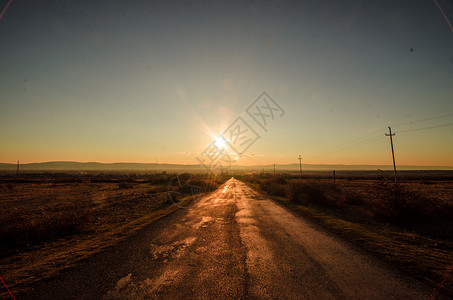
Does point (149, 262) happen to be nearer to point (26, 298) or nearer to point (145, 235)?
point (26, 298)

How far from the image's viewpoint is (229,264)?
18.8ft

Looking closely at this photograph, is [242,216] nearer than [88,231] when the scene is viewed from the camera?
No

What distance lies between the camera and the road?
14.2 feet

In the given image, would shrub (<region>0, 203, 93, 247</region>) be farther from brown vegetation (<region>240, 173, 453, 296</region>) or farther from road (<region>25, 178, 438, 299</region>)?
brown vegetation (<region>240, 173, 453, 296</region>)

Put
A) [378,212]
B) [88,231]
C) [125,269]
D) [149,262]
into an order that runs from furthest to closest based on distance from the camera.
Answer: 1. [378,212]
2. [88,231]
3. [149,262]
4. [125,269]

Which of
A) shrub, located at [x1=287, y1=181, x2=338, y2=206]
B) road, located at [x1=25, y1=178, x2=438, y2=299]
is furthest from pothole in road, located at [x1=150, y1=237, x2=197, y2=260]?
shrub, located at [x1=287, y1=181, x2=338, y2=206]

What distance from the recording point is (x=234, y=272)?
17.2 feet

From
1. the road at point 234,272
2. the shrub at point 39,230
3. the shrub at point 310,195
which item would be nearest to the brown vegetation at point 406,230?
the road at point 234,272

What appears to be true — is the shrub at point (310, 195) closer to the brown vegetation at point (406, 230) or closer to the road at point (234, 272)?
the brown vegetation at point (406, 230)

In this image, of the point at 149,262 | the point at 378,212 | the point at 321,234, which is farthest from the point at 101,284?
the point at 378,212

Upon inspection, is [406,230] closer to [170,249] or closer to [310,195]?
[310,195]

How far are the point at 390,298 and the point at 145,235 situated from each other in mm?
8717

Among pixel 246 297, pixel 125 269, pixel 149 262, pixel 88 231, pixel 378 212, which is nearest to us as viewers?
pixel 246 297

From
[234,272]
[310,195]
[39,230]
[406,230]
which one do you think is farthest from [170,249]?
[310,195]
